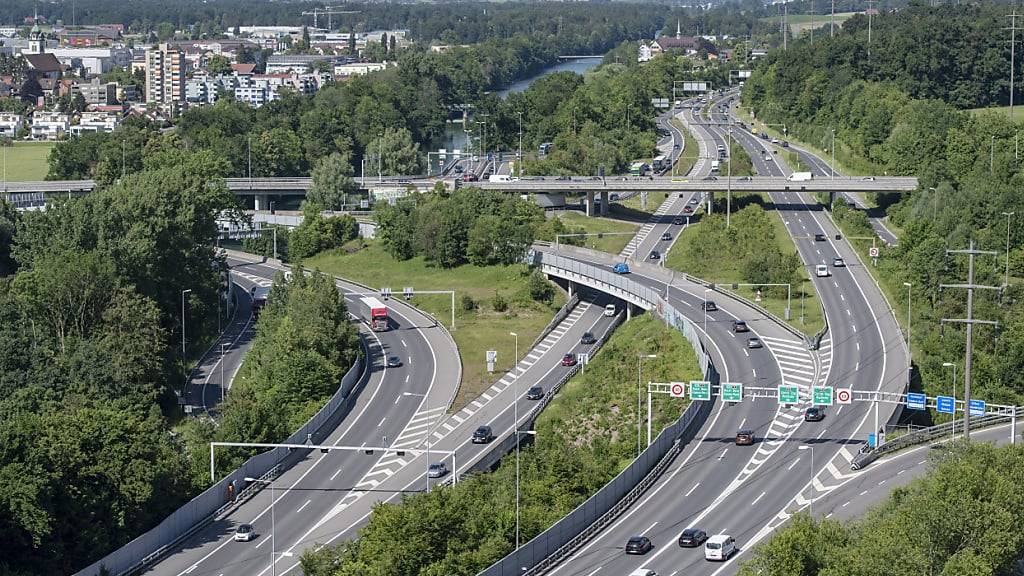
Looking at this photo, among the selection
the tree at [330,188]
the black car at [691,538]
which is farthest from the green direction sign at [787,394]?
the tree at [330,188]

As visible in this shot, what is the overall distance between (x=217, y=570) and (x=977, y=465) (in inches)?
1164

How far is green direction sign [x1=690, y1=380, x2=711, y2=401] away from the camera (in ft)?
259

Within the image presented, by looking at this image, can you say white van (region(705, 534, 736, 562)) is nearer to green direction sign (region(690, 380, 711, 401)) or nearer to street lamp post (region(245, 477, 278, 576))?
green direction sign (region(690, 380, 711, 401))

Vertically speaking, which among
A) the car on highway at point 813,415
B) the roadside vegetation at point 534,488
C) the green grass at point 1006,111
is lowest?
the roadside vegetation at point 534,488

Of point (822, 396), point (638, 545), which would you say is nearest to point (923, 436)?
point (822, 396)

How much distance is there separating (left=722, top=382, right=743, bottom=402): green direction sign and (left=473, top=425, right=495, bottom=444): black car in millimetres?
13031

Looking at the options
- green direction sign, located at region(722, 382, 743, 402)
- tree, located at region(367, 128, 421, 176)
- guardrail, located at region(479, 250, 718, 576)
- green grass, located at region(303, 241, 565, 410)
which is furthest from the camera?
tree, located at region(367, 128, 421, 176)

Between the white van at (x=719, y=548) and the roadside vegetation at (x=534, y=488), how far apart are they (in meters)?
6.71

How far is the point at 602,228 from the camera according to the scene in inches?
5453

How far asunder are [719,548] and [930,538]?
8.97m

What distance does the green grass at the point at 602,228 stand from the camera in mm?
132500

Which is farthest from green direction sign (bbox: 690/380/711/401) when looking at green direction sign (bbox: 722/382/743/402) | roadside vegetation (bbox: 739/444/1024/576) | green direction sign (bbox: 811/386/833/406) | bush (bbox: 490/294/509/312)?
bush (bbox: 490/294/509/312)

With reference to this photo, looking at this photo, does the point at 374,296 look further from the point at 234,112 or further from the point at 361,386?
A: the point at 234,112

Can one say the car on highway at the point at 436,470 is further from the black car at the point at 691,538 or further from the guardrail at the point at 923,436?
the guardrail at the point at 923,436
